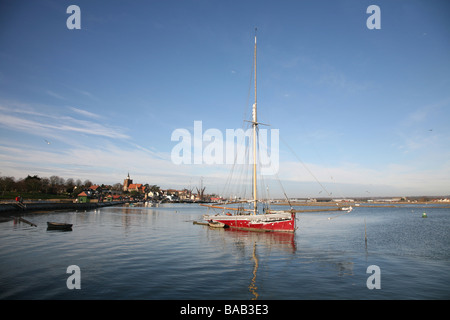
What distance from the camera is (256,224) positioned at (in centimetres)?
4609

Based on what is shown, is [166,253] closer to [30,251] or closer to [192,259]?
[192,259]

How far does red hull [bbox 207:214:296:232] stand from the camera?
43.1 meters

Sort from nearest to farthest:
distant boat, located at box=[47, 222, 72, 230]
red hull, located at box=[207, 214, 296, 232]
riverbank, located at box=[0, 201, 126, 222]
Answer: distant boat, located at box=[47, 222, 72, 230] → red hull, located at box=[207, 214, 296, 232] → riverbank, located at box=[0, 201, 126, 222]

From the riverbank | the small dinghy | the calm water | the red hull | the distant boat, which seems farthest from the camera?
the riverbank

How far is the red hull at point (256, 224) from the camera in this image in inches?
1698

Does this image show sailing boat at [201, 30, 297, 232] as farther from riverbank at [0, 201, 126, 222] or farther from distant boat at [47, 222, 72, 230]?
riverbank at [0, 201, 126, 222]

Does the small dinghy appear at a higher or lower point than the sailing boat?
lower

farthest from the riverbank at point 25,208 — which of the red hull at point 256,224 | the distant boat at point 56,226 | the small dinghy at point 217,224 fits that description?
the red hull at point 256,224

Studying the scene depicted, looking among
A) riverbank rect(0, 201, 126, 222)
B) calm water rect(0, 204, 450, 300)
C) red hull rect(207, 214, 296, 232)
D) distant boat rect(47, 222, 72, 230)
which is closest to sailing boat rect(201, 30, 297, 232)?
red hull rect(207, 214, 296, 232)

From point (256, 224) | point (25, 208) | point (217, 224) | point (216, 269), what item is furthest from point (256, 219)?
point (25, 208)

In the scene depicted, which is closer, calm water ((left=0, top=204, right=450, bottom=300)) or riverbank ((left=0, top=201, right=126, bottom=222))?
calm water ((left=0, top=204, right=450, bottom=300))

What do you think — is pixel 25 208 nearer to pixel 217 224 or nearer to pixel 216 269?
pixel 217 224
